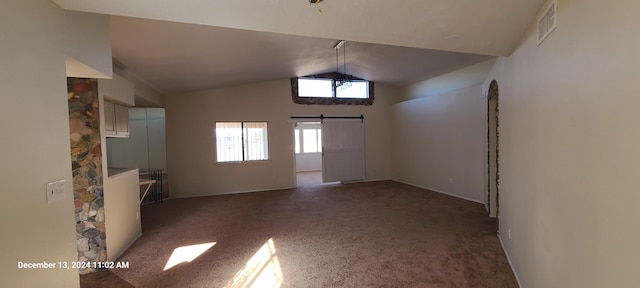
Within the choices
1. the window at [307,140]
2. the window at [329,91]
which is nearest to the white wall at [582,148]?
the window at [329,91]

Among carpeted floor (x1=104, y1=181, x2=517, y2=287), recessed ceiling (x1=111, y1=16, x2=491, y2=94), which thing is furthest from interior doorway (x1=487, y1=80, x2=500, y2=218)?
recessed ceiling (x1=111, y1=16, x2=491, y2=94)

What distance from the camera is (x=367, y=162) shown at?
7.75 metres

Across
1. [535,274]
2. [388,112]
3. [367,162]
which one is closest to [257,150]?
[367,162]

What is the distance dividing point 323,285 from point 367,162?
5.62m

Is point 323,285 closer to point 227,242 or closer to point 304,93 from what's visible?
point 227,242

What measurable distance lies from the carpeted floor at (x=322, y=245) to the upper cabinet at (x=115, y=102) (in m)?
1.53

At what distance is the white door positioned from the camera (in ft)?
24.2

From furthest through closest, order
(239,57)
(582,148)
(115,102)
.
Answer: (239,57) < (115,102) < (582,148)

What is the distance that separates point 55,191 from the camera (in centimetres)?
138

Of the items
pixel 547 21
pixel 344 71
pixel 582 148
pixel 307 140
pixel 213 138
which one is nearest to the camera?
pixel 582 148

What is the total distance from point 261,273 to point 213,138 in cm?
448

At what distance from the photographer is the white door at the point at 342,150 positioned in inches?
291

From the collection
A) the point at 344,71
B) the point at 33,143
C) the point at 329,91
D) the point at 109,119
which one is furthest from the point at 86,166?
the point at 344,71

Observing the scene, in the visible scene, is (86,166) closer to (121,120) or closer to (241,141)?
(121,120)
